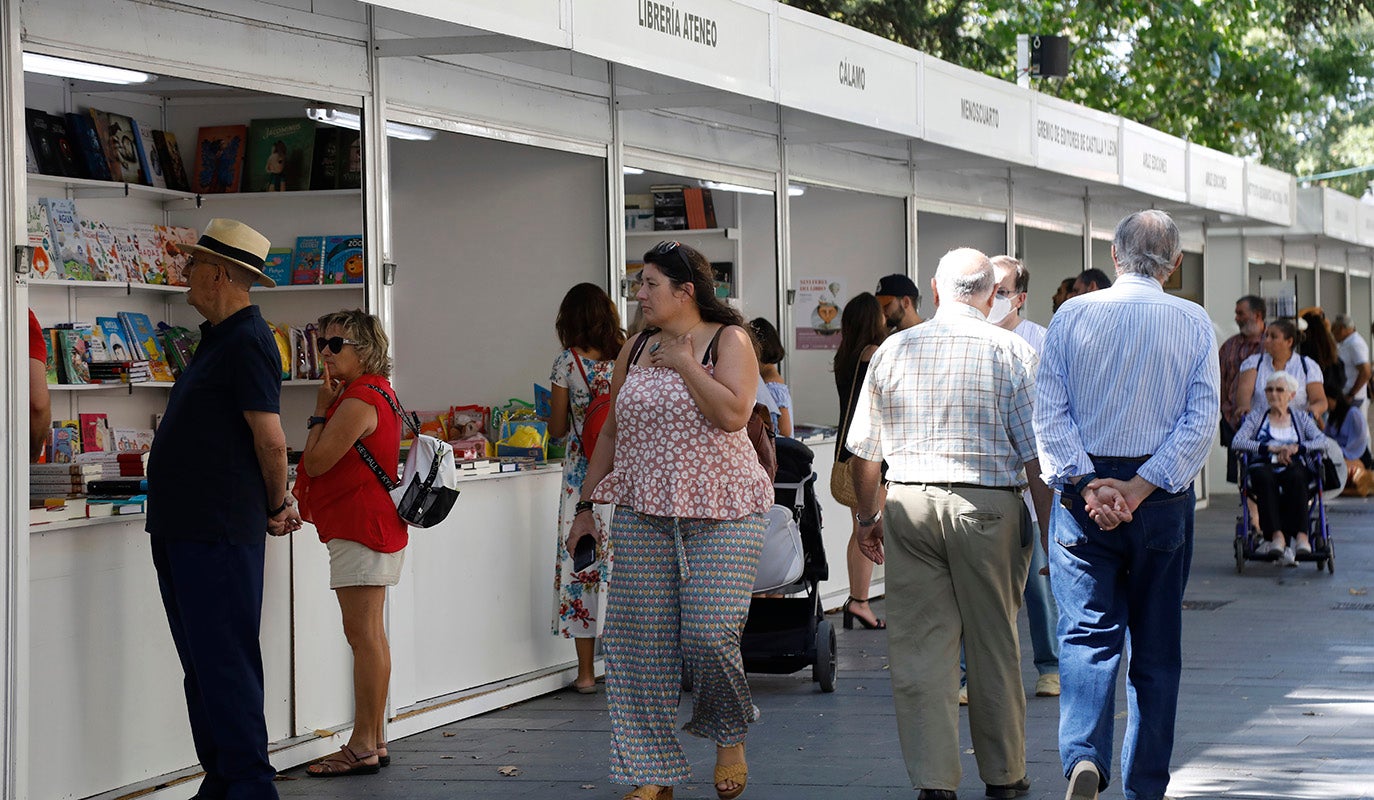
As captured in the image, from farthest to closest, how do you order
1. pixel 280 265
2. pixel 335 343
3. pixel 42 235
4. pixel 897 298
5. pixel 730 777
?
1. pixel 897 298
2. pixel 280 265
3. pixel 42 235
4. pixel 335 343
5. pixel 730 777

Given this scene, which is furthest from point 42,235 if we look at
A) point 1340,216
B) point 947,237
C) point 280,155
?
point 1340,216

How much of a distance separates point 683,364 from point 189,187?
12.6 ft

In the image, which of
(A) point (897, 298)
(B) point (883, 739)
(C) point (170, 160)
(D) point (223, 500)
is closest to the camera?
(D) point (223, 500)

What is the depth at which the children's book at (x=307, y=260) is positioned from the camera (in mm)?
7977

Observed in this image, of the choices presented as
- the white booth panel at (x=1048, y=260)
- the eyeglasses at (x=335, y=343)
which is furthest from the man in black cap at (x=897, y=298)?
the white booth panel at (x=1048, y=260)

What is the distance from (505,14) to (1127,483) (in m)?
2.77

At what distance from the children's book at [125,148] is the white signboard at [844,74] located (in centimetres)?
298

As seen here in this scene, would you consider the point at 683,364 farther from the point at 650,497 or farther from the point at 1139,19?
the point at 1139,19

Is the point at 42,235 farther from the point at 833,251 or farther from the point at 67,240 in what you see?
the point at 833,251

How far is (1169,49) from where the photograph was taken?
1024 inches

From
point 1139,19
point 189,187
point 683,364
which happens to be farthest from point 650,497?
point 1139,19

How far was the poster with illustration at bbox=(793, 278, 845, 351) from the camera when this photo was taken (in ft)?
40.9

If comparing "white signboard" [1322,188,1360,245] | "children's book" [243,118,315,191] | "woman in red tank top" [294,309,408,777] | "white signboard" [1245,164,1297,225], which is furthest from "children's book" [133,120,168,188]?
"white signboard" [1322,188,1360,245]

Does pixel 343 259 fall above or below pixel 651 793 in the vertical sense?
above
